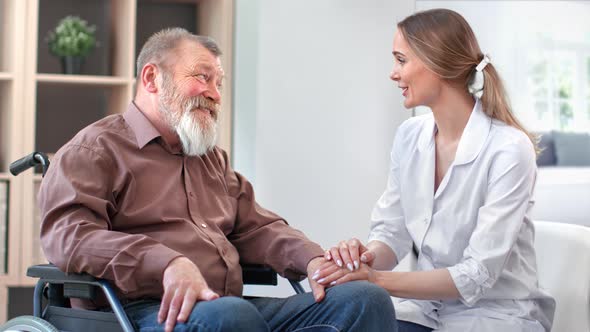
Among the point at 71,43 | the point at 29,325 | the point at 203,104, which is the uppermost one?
the point at 71,43

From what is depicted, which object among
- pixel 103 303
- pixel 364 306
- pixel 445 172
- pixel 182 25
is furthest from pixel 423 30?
pixel 182 25

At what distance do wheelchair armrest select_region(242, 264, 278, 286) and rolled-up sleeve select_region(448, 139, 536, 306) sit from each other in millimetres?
480

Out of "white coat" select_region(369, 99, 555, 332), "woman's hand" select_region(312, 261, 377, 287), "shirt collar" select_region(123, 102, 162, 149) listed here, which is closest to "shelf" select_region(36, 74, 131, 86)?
"shirt collar" select_region(123, 102, 162, 149)

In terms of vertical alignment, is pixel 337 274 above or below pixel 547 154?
below

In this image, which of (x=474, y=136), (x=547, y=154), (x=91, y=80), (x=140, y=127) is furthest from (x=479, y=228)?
(x=91, y=80)

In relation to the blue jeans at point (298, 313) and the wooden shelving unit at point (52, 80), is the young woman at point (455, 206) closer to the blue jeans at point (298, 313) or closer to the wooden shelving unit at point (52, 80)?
the blue jeans at point (298, 313)

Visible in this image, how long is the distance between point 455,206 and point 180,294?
2.54ft

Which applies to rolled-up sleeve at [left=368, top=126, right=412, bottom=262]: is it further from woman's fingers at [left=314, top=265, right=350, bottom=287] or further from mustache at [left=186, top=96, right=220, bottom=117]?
mustache at [left=186, top=96, right=220, bottom=117]

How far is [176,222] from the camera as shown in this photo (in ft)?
6.86

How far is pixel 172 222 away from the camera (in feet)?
6.85

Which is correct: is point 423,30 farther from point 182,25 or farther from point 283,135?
point 182,25

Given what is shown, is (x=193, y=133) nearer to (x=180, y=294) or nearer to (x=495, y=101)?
(x=180, y=294)

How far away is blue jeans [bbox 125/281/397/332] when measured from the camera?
169 cm

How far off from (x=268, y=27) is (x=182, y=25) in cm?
71
